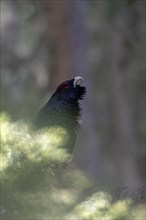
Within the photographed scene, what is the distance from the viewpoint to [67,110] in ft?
21.5

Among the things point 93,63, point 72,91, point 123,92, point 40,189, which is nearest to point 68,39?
point 123,92

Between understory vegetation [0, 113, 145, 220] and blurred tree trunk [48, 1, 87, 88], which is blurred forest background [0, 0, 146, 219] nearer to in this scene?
blurred tree trunk [48, 1, 87, 88]

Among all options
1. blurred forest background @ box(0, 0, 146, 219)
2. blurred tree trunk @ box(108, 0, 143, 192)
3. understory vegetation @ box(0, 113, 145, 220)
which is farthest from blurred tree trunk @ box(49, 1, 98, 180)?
understory vegetation @ box(0, 113, 145, 220)

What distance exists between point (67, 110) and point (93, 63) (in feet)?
60.7

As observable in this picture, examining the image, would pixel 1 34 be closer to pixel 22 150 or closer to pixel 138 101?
pixel 138 101

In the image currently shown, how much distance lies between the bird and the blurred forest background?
8001 millimetres

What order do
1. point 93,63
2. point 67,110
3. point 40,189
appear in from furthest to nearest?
1. point 93,63
2. point 67,110
3. point 40,189

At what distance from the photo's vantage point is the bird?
6363 mm

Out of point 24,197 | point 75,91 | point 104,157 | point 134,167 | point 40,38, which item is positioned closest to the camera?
point 24,197

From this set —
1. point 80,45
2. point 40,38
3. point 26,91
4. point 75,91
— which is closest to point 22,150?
point 75,91

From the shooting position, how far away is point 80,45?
16844mm

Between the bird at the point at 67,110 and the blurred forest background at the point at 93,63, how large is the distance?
8001 millimetres

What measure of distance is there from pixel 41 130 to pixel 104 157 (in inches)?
854

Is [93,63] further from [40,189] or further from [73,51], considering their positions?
[40,189]
